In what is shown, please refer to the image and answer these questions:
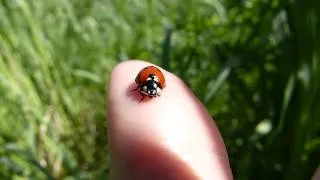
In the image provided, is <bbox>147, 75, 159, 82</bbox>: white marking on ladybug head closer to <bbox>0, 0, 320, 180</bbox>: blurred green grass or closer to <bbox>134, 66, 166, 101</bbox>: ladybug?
<bbox>134, 66, 166, 101</bbox>: ladybug

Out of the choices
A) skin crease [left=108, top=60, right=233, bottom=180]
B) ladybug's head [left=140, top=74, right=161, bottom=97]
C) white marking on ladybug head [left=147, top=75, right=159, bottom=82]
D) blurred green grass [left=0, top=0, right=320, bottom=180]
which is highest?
blurred green grass [left=0, top=0, right=320, bottom=180]

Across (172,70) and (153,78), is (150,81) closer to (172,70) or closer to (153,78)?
(153,78)

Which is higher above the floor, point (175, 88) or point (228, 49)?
point (228, 49)

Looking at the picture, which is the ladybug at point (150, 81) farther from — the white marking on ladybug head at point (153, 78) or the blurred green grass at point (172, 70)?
the blurred green grass at point (172, 70)

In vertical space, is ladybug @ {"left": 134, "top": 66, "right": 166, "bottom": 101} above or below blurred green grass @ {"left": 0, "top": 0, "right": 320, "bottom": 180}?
below

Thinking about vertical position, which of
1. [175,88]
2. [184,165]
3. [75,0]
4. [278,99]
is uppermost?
[75,0]

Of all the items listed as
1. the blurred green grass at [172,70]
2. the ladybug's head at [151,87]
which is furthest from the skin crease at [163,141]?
the blurred green grass at [172,70]

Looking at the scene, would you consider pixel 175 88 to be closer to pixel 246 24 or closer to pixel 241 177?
pixel 241 177

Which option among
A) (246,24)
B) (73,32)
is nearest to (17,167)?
(73,32)

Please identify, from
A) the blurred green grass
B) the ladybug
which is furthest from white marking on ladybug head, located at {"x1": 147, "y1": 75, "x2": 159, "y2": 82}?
the blurred green grass
